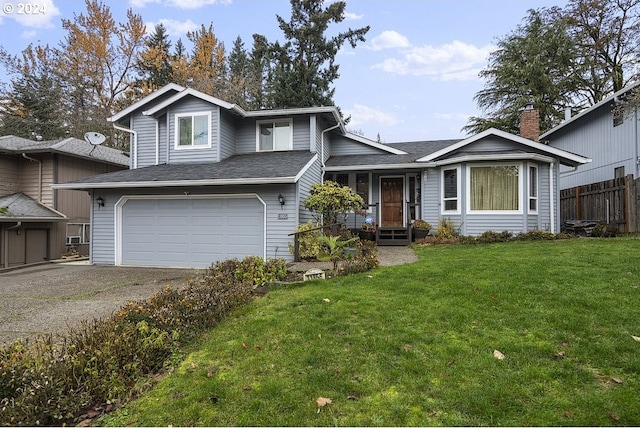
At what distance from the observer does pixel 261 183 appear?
994cm

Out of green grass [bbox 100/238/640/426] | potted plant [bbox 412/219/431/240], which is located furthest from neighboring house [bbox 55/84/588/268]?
green grass [bbox 100/238/640/426]

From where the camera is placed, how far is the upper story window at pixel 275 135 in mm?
13336

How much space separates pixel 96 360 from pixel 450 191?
11.7m

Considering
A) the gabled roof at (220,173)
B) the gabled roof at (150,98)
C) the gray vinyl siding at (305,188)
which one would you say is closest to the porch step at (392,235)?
the gray vinyl siding at (305,188)

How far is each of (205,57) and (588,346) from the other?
87.2 feet

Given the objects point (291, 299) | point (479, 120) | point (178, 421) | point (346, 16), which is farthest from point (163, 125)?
point (479, 120)

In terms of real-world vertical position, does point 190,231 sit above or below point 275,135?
below

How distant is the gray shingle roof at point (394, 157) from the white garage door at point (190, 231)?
465cm

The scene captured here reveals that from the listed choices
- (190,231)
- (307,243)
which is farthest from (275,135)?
(307,243)

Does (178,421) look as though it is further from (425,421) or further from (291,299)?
(291,299)

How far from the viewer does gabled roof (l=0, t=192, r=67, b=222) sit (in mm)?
12004

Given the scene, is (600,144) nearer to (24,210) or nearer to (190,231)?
(190,231)

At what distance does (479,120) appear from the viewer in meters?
26.4

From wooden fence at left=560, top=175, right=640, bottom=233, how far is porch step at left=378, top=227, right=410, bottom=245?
7.37 metres
